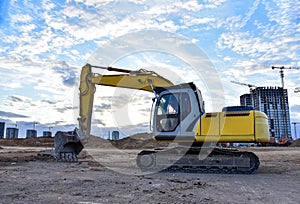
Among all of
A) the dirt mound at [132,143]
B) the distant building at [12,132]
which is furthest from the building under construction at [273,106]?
the distant building at [12,132]

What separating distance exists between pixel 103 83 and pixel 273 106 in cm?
7337

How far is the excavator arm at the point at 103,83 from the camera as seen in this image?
1244 cm

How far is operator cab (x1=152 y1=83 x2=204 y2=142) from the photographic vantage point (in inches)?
378

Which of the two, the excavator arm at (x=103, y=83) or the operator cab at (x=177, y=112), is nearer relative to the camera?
the operator cab at (x=177, y=112)

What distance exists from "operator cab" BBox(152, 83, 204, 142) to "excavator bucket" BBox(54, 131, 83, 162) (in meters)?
4.55

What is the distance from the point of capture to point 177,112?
32.1 ft

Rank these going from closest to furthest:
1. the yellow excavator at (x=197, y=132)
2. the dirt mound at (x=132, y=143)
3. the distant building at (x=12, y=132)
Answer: the yellow excavator at (x=197, y=132), the dirt mound at (x=132, y=143), the distant building at (x=12, y=132)

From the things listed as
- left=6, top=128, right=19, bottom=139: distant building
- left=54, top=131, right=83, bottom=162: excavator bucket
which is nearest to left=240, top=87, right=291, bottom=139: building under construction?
left=54, top=131, right=83, bottom=162: excavator bucket

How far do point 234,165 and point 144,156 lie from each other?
10.5 ft

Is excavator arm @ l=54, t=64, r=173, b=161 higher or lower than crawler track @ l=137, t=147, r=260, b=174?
higher

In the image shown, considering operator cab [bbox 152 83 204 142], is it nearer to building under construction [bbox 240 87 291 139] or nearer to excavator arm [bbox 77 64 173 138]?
excavator arm [bbox 77 64 173 138]

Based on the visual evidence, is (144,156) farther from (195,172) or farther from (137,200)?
(137,200)

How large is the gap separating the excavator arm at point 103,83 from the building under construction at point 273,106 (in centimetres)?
6743

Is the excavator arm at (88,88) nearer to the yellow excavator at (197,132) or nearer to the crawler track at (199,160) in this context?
the yellow excavator at (197,132)
